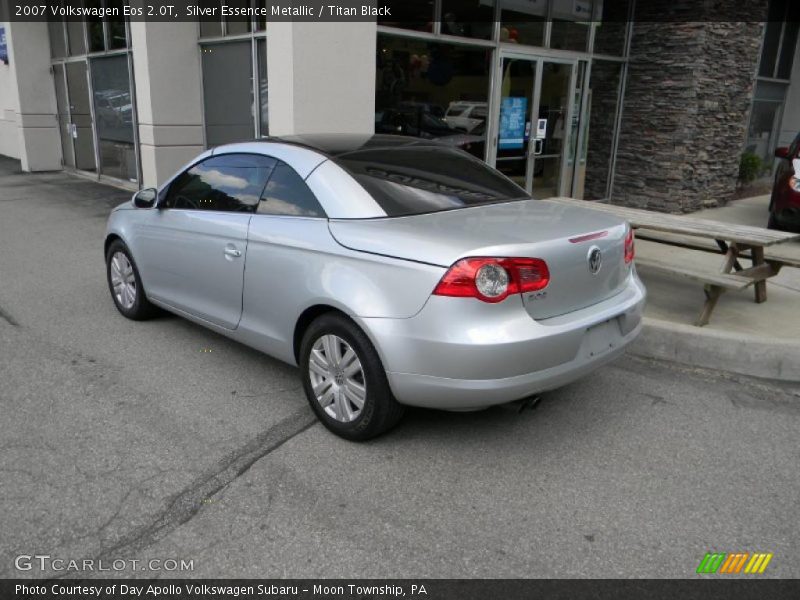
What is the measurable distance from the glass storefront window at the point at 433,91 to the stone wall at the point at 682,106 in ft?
10.6

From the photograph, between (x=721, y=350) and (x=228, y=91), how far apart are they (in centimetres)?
807

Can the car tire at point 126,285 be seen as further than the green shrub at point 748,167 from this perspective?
No

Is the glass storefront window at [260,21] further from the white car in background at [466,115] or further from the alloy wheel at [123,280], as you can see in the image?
the alloy wheel at [123,280]

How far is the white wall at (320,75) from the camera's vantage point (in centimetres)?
730

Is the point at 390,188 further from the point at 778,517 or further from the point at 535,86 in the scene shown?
the point at 535,86

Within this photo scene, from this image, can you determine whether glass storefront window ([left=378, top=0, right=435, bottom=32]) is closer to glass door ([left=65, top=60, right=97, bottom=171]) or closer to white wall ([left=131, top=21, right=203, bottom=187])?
white wall ([left=131, top=21, right=203, bottom=187])

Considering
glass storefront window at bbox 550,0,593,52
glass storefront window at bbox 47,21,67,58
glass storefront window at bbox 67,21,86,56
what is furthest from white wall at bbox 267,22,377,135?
glass storefront window at bbox 47,21,67,58

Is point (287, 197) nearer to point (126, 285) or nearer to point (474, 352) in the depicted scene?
point (474, 352)

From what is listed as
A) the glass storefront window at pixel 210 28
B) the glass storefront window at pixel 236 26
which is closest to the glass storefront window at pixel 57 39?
the glass storefront window at pixel 210 28

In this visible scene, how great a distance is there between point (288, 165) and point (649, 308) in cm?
356

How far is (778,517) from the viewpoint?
315 centimetres

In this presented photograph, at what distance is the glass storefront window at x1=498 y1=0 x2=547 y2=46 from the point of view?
371 inches

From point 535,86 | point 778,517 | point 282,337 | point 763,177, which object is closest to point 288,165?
point 282,337

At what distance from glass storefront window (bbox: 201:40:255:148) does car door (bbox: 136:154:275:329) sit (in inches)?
179
